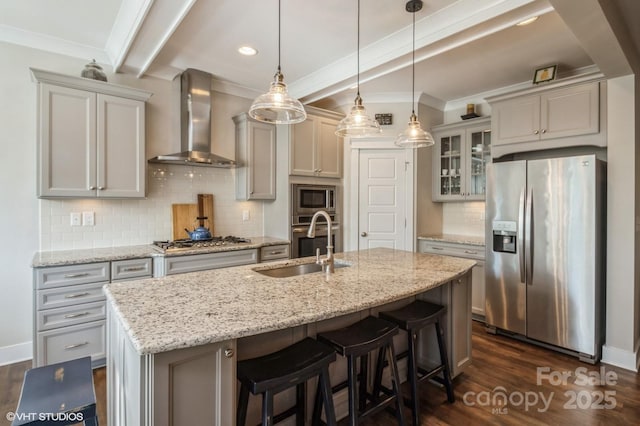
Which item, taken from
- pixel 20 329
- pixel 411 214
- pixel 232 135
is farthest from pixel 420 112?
pixel 20 329

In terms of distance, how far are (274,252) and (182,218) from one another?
1.07 m

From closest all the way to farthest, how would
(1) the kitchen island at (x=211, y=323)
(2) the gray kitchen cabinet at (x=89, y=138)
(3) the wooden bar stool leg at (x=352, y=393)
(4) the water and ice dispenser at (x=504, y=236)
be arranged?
(1) the kitchen island at (x=211, y=323)
(3) the wooden bar stool leg at (x=352, y=393)
(2) the gray kitchen cabinet at (x=89, y=138)
(4) the water and ice dispenser at (x=504, y=236)

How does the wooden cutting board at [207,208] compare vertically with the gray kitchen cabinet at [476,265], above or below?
above

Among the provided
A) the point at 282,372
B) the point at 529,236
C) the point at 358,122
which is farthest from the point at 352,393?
the point at 529,236

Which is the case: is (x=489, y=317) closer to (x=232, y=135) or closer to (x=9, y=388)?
(x=232, y=135)

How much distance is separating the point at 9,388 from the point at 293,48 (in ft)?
11.5

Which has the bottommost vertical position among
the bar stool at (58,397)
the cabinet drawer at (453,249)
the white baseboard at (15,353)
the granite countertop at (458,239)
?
the white baseboard at (15,353)

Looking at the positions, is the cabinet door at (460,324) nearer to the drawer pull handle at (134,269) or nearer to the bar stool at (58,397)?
the bar stool at (58,397)

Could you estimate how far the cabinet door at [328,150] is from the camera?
13.2ft

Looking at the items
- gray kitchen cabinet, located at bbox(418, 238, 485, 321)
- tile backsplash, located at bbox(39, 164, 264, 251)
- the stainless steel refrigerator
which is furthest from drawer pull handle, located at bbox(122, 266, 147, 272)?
the stainless steel refrigerator

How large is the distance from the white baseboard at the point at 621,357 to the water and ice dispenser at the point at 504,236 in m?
1.06

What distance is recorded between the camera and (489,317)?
3.40m

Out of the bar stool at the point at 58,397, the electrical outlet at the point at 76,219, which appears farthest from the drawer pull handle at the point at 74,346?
the bar stool at the point at 58,397

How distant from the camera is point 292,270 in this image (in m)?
2.42
